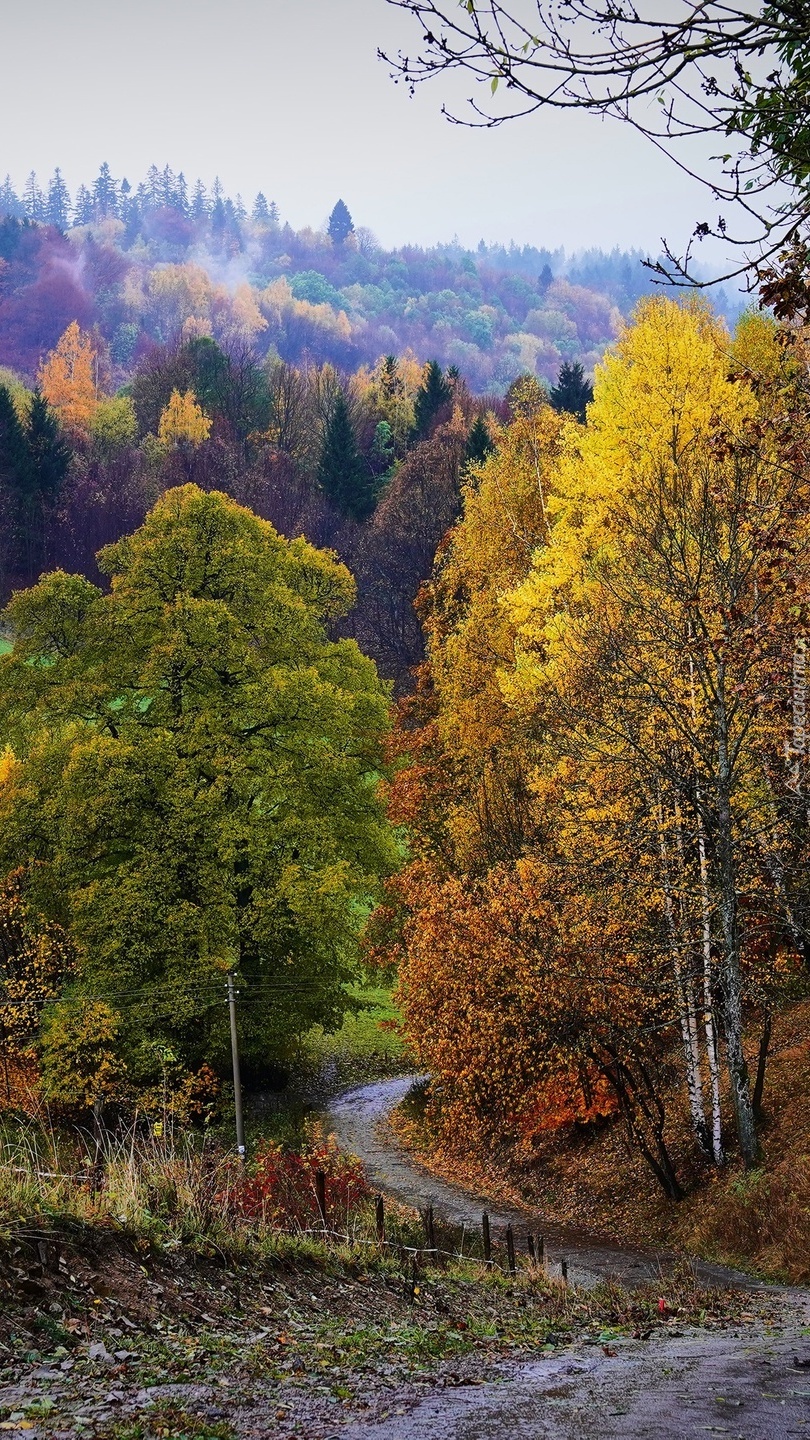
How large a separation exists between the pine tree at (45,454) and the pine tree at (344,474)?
15.5 m

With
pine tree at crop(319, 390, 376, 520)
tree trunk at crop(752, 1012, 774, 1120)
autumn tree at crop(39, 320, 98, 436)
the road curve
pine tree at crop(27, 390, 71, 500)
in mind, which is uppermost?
autumn tree at crop(39, 320, 98, 436)

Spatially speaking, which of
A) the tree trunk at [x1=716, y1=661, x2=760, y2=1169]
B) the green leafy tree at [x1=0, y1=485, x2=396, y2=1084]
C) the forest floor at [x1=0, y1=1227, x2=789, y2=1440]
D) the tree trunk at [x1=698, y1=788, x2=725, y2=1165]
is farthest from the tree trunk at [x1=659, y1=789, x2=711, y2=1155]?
the green leafy tree at [x1=0, y1=485, x2=396, y2=1084]

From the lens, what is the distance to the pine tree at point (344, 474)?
63.2m

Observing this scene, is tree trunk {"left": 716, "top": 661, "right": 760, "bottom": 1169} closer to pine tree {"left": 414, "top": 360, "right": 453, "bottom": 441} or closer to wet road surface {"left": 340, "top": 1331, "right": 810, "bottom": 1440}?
wet road surface {"left": 340, "top": 1331, "right": 810, "bottom": 1440}

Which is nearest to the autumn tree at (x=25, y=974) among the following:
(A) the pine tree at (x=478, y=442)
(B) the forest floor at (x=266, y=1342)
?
(B) the forest floor at (x=266, y=1342)

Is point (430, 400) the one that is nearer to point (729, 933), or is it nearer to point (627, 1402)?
point (729, 933)

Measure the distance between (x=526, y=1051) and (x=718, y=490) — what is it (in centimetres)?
981

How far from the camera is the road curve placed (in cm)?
1359

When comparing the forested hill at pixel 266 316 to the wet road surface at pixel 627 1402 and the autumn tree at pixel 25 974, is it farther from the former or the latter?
the wet road surface at pixel 627 1402

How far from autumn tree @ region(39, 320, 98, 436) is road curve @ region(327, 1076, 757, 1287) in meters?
60.7

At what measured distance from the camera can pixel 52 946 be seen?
23906 mm

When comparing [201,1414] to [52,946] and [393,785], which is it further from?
[393,785]

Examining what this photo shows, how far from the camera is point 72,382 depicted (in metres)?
89.8

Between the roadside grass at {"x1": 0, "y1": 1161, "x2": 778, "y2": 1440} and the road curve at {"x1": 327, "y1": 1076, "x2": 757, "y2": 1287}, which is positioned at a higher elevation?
the roadside grass at {"x1": 0, "y1": 1161, "x2": 778, "y2": 1440}
